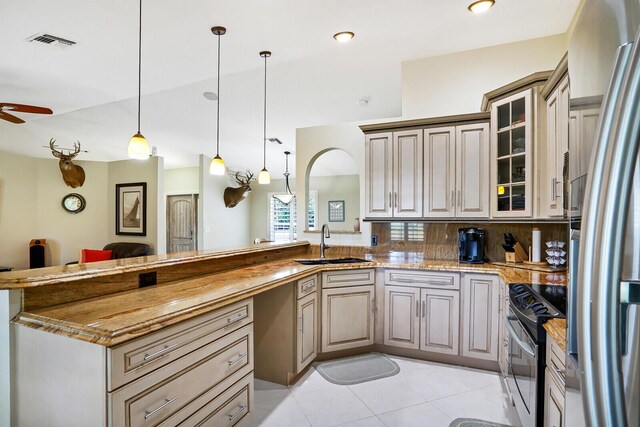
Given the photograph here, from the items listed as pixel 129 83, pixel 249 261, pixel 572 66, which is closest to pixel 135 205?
pixel 129 83

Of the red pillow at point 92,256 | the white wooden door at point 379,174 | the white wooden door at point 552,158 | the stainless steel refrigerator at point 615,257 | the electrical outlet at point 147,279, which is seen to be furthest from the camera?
the red pillow at point 92,256

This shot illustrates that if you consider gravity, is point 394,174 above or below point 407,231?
above

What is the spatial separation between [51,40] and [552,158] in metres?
4.32

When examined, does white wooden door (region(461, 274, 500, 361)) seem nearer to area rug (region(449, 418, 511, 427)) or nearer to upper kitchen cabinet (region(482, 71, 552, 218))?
upper kitchen cabinet (region(482, 71, 552, 218))

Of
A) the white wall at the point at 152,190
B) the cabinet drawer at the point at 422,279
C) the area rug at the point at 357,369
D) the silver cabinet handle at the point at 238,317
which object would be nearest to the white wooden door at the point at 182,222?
the white wall at the point at 152,190

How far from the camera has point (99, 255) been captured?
594 centimetres

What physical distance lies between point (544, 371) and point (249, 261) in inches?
89.1

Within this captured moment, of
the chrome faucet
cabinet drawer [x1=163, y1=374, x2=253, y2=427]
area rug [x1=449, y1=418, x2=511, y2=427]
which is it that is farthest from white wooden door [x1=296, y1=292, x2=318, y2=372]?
area rug [x1=449, y1=418, x2=511, y2=427]

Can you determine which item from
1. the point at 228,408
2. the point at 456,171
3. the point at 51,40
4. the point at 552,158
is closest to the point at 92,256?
the point at 51,40

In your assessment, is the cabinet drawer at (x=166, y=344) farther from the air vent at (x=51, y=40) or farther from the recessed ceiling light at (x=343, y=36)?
the air vent at (x=51, y=40)

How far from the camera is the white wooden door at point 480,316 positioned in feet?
9.53

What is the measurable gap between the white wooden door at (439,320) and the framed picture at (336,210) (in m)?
5.58

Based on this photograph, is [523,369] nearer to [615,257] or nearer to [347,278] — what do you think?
[347,278]

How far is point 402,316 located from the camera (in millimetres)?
3230
